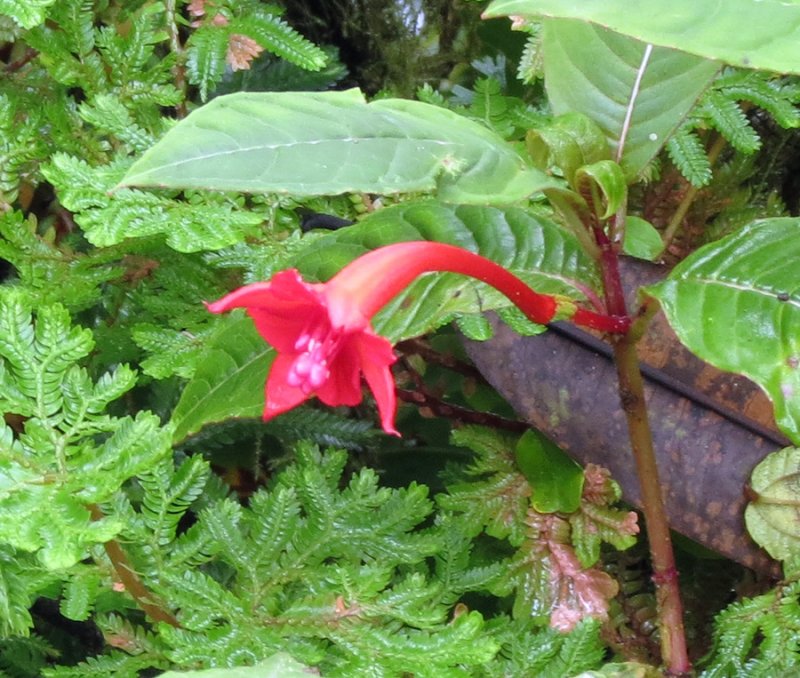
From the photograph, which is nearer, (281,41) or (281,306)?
(281,306)

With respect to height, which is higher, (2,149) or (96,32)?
(96,32)

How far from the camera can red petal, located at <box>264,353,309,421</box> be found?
615mm

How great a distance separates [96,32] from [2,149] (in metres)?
0.20

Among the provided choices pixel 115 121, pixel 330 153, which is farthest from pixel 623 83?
pixel 115 121

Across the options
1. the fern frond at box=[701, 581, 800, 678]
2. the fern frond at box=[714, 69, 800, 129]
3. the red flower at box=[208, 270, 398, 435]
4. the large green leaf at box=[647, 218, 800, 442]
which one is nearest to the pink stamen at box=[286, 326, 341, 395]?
the red flower at box=[208, 270, 398, 435]

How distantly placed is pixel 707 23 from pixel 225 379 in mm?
540

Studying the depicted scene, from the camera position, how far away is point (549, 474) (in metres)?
1.11

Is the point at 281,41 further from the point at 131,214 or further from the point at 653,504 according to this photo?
the point at 653,504

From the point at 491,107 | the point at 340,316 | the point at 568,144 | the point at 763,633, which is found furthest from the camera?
the point at 491,107

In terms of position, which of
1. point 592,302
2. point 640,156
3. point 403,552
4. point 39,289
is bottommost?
point 403,552

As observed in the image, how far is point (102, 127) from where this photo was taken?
102cm

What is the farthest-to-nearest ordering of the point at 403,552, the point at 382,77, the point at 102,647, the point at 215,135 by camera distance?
the point at 382,77 < the point at 102,647 < the point at 403,552 < the point at 215,135

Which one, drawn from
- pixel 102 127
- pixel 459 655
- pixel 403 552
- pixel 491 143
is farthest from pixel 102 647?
pixel 491 143

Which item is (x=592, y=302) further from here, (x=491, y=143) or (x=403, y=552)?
(x=403, y=552)
